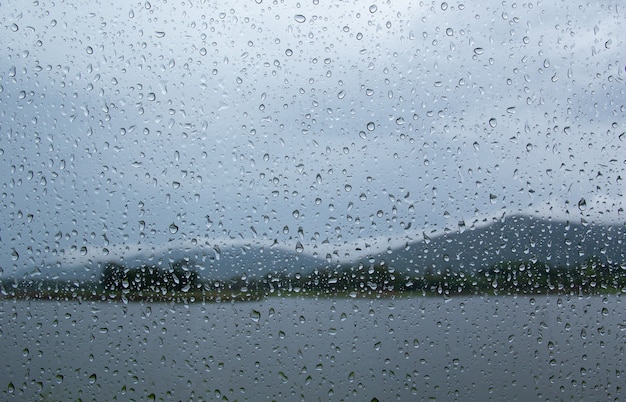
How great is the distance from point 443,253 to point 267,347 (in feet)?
1.71

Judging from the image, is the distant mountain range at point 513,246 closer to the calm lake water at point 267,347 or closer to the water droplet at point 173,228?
the calm lake water at point 267,347

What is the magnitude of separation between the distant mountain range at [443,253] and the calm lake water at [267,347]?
0.09 metres

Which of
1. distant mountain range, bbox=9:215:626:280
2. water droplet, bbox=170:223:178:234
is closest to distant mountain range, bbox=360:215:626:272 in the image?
distant mountain range, bbox=9:215:626:280

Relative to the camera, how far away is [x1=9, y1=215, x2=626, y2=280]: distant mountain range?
4.85ft

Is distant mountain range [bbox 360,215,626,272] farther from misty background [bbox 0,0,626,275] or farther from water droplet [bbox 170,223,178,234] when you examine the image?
water droplet [bbox 170,223,178,234]

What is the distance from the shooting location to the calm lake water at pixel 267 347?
4.87 ft

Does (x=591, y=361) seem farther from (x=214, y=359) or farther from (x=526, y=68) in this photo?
(x=214, y=359)

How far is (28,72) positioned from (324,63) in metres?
0.78

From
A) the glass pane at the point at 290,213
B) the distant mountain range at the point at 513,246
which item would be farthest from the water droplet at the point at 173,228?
the distant mountain range at the point at 513,246

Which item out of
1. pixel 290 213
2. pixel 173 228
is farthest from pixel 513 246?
pixel 173 228

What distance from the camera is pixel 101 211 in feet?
4.91

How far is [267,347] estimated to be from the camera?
4.91 feet

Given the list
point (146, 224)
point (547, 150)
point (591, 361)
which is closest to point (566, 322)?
point (591, 361)

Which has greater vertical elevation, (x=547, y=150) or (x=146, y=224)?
(x=547, y=150)
